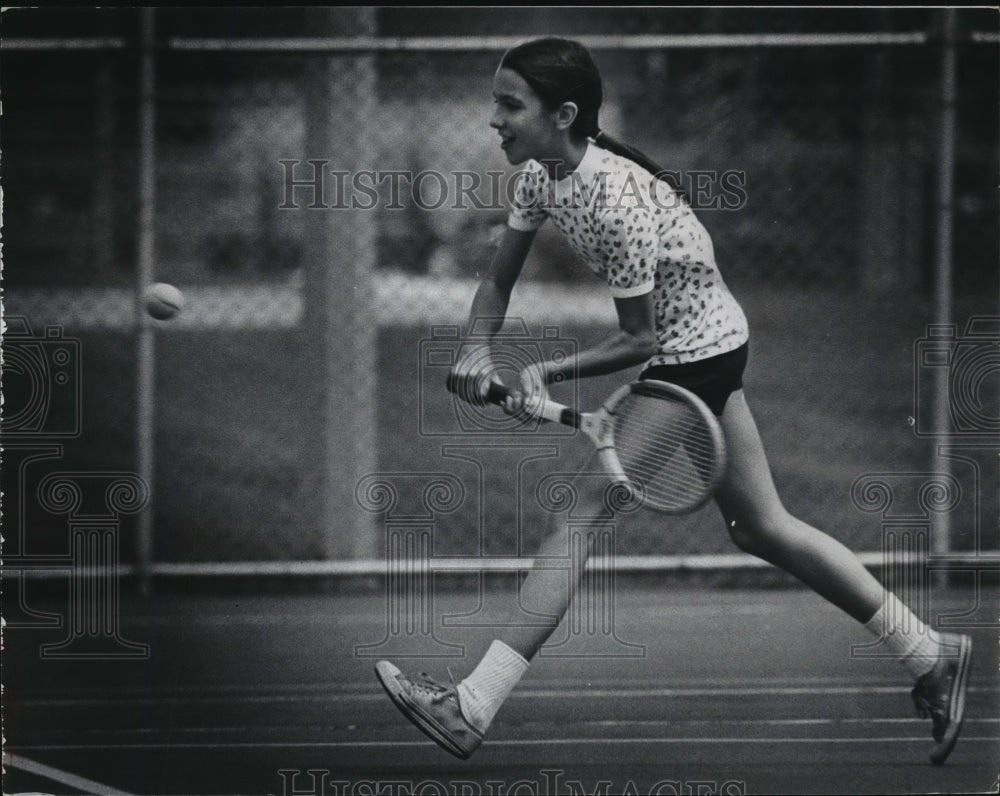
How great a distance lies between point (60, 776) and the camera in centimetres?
393

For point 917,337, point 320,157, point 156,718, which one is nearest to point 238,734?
point 156,718

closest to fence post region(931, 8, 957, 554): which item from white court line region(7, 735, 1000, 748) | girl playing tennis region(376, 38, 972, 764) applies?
white court line region(7, 735, 1000, 748)

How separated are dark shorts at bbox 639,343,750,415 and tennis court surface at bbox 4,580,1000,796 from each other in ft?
3.06

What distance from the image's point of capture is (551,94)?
155 inches

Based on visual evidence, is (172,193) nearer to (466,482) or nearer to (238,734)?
(466,482)

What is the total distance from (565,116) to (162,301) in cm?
172

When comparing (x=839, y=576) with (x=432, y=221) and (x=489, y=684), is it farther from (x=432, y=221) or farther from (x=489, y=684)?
(x=432, y=221)

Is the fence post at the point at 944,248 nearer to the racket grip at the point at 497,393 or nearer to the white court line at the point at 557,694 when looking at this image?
the white court line at the point at 557,694

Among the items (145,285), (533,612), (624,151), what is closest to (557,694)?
(533,612)

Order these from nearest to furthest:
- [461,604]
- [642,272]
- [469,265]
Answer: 1. [642,272]
2. [461,604]
3. [469,265]

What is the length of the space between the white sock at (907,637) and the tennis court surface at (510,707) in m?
0.26

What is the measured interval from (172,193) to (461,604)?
191cm

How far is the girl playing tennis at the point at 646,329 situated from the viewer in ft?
12.7

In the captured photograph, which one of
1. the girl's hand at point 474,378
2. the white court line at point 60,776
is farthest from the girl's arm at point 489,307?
the white court line at point 60,776
